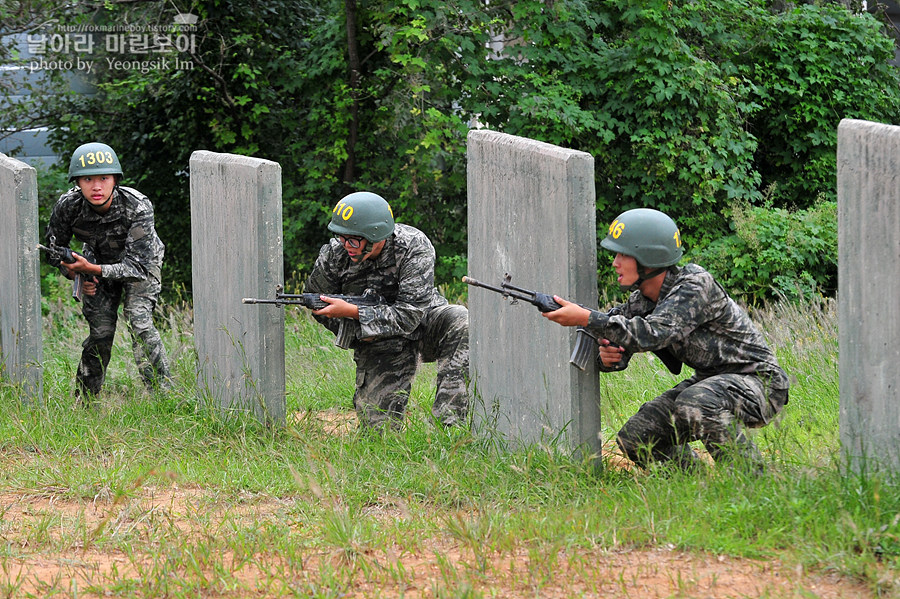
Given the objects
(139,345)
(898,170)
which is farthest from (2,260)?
(898,170)

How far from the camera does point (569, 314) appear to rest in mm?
4289

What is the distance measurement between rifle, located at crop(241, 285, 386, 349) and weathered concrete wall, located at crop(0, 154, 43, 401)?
1.83m

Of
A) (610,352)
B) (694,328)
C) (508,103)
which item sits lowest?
(610,352)

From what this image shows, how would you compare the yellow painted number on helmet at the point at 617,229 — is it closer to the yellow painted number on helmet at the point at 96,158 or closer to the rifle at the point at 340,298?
the rifle at the point at 340,298

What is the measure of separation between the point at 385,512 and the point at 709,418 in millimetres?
1433

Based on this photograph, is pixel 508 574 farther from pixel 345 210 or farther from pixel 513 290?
pixel 345 210

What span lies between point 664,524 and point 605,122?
Result: 27.3ft

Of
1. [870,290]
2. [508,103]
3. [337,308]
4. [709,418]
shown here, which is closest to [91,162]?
[337,308]

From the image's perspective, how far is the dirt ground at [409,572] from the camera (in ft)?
11.0

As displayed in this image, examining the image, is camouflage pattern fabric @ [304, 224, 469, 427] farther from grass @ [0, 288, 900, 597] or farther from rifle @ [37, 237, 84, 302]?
rifle @ [37, 237, 84, 302]

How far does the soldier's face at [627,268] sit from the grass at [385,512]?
2.67 ft

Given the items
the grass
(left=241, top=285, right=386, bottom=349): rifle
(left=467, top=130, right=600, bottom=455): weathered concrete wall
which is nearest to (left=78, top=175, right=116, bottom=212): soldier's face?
the grass

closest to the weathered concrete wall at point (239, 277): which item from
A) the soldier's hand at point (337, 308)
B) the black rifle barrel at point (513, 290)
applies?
the soldier's hand at point (337, 308)

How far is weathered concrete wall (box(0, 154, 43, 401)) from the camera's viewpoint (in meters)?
6.58
